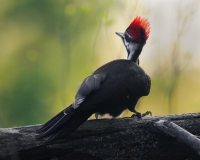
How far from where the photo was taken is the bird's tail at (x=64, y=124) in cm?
119

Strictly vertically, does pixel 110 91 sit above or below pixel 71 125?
above

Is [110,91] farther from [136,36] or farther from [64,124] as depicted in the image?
[136,36]

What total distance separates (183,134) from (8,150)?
43cm

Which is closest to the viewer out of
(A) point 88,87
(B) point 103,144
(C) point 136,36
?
(B) point 103,144

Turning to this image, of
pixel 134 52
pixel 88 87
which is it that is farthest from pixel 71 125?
pixel 134 52

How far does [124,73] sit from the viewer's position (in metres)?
1.46

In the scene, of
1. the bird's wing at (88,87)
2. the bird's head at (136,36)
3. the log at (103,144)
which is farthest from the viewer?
the bird's head at (136,36)

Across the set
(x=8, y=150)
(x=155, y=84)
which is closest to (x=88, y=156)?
(x=8, y=150)

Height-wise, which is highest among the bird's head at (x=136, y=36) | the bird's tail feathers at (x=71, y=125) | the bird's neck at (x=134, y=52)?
the bird's head at (x=136, y=36)

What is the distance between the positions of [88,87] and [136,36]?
1.41 feet

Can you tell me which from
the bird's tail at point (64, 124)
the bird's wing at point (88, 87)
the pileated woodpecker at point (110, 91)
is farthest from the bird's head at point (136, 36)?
the bird's tail at point (64, 124)

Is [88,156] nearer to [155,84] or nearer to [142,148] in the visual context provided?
[142,148]

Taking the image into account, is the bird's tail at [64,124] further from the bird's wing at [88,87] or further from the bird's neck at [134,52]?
the bird's neck at [134,52]

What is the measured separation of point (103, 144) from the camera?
1.21 m
